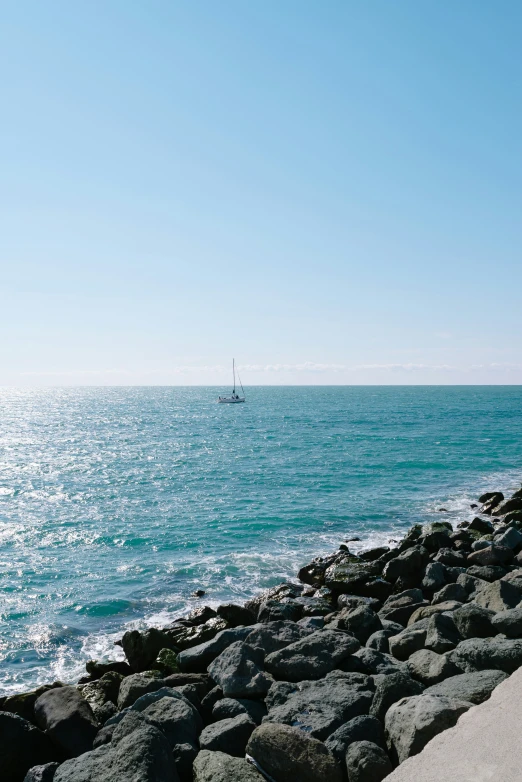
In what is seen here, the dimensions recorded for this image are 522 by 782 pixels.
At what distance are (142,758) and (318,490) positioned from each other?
29.6m

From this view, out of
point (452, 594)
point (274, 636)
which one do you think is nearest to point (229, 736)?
point (274, 636)

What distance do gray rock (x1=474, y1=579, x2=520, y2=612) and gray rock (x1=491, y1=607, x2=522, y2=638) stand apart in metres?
1.40

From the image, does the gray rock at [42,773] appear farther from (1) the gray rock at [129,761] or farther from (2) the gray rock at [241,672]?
(2) the gray rock at [241,672]

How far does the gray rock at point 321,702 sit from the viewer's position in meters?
7.99

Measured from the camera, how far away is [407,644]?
10891mm

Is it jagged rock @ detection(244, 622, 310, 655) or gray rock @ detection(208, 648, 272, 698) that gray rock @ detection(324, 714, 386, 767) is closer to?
gray rock @ detection(208, 648, 272, 698)

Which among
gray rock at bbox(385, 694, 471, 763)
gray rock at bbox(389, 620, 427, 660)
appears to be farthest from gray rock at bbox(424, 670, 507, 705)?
gray rock at bbox(389, 620, 427, 660)

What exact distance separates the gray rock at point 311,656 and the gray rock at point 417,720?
203 cm

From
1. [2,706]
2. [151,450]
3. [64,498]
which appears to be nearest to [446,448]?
[151,450]

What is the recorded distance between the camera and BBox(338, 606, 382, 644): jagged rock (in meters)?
12.5

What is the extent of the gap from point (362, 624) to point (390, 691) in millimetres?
4548

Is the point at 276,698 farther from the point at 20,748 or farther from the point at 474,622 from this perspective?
the point at 474,622

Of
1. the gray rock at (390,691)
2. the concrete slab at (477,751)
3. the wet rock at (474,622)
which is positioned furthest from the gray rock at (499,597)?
the concrete slab at (477,751)

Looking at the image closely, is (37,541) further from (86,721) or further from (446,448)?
(446,448)
